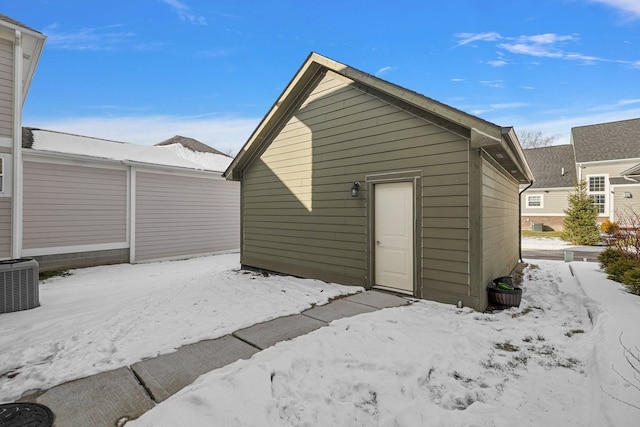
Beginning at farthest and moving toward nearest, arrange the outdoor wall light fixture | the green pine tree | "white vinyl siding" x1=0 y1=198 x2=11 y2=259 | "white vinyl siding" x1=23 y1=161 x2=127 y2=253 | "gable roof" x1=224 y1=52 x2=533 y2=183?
the green pine tree < "white vinyl siding" x1=23 y1=161 x2=127 y2=253 < "white vinyl siding" x1=0 y1=198 x2=11 y2=259 < the outdoor wall light fixture < "gable roof" x1=224 y1=52 x2=533 y2=183

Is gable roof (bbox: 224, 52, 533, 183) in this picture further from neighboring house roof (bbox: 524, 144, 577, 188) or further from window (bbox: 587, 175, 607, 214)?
neighboring house roof (bbox: 524, 144, 577, 188)

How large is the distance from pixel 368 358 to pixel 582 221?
18536 millimetres

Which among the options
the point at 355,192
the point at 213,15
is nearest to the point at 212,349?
the point at 355,192

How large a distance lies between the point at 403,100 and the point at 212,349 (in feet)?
15.6

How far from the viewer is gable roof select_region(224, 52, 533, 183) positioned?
421cm

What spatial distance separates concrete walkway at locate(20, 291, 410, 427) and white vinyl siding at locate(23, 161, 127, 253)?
8.19 m

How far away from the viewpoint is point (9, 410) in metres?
2.14

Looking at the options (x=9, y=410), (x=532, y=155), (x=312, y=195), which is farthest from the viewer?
(x=532, y=155)

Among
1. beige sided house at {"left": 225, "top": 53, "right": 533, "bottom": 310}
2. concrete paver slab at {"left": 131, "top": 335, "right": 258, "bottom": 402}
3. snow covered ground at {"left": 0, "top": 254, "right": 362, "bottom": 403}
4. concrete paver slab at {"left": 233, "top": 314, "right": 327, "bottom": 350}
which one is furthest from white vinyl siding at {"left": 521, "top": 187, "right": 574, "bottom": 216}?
concrete paver slab at {"left": 131, "top": 335, "right": 258, "bottom": 402}

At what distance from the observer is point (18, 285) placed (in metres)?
4.76

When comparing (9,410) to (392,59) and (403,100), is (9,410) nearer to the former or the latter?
(403,100)

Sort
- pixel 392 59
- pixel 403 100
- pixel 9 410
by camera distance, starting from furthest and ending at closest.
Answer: pixel 392 59 < pixel 403 100 < pixel 9 410

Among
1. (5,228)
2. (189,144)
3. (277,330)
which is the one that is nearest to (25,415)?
(277,330)

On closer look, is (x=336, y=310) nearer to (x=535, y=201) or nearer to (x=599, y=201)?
(x=599, y=201)
